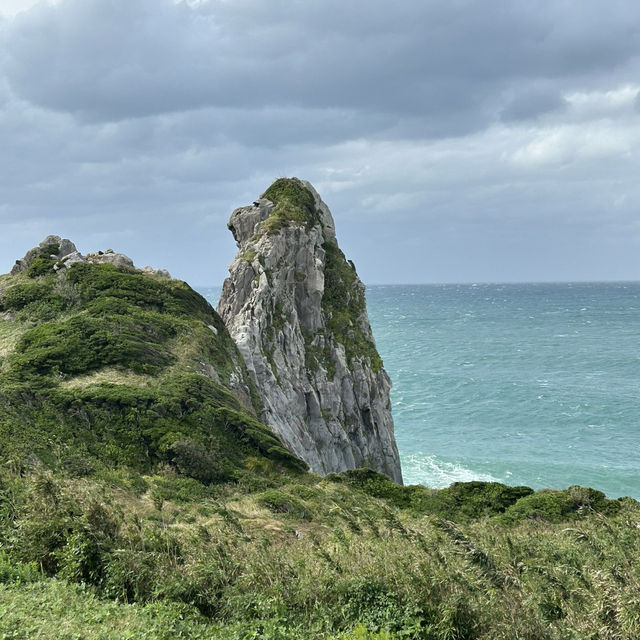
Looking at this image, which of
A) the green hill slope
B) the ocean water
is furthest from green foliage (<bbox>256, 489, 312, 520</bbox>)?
the ocean water

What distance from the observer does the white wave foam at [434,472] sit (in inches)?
2291

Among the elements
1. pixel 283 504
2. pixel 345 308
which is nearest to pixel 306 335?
pixel 345 308

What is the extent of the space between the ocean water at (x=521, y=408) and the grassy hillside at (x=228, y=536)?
1528 inches

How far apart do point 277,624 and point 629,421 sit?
246 feet

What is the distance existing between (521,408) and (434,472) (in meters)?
26.8

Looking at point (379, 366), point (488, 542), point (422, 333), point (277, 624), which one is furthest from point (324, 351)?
point (422, 333)

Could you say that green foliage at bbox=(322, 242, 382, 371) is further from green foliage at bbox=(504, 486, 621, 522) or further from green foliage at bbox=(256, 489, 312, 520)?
green foliage at bbox=(256, 489, 312, 520)

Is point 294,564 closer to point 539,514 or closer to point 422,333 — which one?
point 539,514

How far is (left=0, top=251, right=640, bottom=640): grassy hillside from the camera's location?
989cm

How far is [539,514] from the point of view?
21.5 m

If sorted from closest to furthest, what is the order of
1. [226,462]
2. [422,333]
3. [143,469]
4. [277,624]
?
[277,624] < [143,469] < [226,462] < [422,333]

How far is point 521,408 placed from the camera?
81.7m

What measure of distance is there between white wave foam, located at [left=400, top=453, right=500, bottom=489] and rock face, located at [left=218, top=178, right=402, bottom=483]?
266 inches

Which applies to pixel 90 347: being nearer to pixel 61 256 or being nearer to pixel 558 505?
pixel 61 256
